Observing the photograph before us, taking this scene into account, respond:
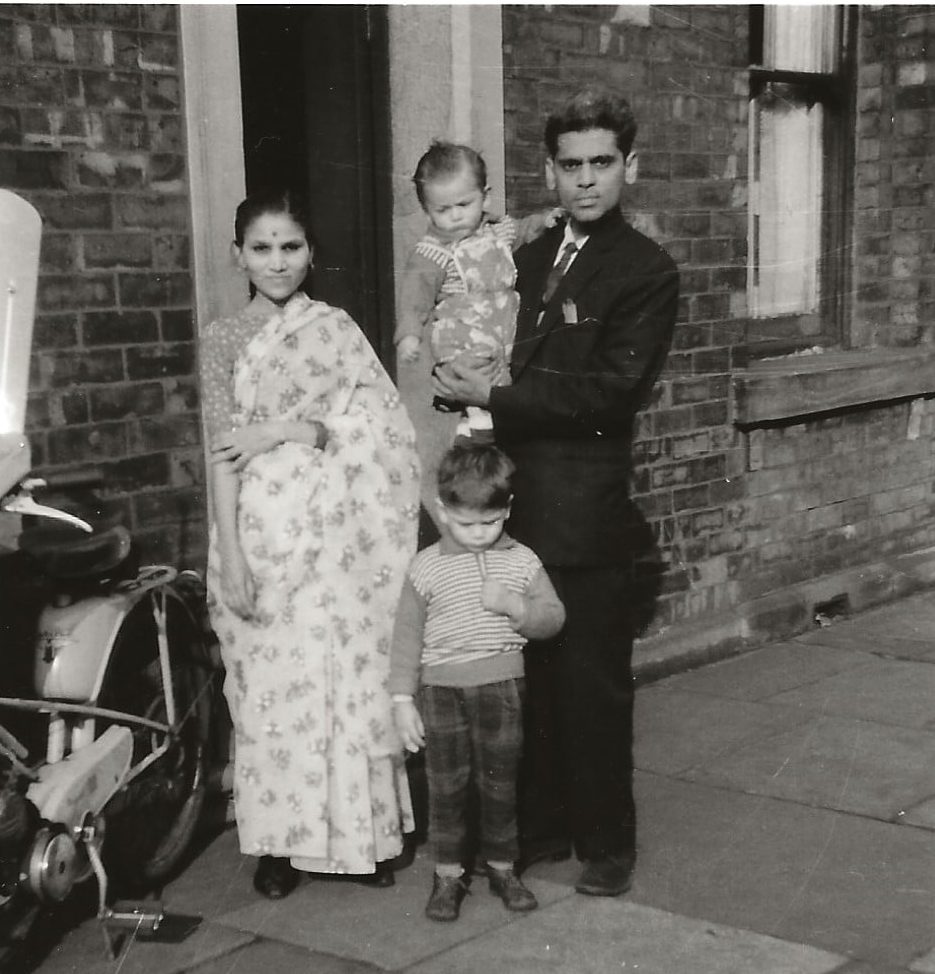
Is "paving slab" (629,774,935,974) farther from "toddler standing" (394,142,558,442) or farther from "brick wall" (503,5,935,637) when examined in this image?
"brick wall" (503,5,935,637)

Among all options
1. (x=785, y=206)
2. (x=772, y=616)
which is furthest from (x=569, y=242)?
(x=785, y=206)

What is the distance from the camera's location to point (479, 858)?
429 centimetres

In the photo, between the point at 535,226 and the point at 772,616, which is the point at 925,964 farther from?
the point at 772,616

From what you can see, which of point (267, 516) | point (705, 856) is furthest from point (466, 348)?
point (705, 856)

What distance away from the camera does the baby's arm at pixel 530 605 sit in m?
3.88

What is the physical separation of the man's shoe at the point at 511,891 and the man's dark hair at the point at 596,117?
194 cm

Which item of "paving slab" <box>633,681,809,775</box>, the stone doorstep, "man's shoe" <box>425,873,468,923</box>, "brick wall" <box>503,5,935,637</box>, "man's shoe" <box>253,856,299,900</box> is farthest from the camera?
the stone doorstep

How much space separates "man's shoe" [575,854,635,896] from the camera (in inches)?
165

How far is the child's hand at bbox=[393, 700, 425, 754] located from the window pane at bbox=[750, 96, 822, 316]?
406cm

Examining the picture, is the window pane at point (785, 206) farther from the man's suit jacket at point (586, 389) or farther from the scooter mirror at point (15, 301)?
the scooter mirror at point (15, 301)

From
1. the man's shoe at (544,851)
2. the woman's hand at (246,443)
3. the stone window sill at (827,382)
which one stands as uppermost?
the woman's hand at (246,443)

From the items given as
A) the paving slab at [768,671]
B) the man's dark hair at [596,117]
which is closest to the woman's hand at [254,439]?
the man's dark hair at [596,117]

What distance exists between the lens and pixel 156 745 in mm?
4336

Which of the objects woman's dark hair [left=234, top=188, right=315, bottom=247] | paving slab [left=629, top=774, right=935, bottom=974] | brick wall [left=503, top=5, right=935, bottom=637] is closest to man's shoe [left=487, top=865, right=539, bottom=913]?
paving slab [left=629, top=774, right=935, bottom=974]
